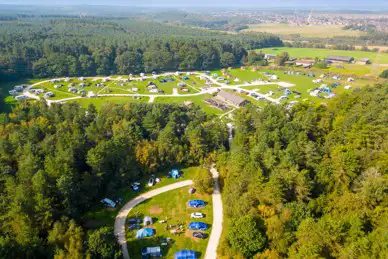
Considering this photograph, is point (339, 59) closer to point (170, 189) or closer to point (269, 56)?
point (269, 56)

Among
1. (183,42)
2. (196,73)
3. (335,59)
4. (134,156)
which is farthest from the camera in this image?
(183,42)

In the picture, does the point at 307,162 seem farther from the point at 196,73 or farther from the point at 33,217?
the point at 196,73

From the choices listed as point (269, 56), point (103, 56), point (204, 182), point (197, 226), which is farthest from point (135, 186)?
point (269, 56)

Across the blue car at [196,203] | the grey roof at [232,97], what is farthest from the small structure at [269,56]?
the blue car at [196,203]

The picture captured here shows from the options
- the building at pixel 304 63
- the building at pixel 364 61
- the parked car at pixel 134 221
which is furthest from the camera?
the building at pixel 364 61

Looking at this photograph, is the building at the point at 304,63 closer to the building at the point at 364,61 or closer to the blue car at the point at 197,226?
the building at the point at 364,61

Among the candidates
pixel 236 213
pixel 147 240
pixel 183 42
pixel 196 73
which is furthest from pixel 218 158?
pixel 183 42
